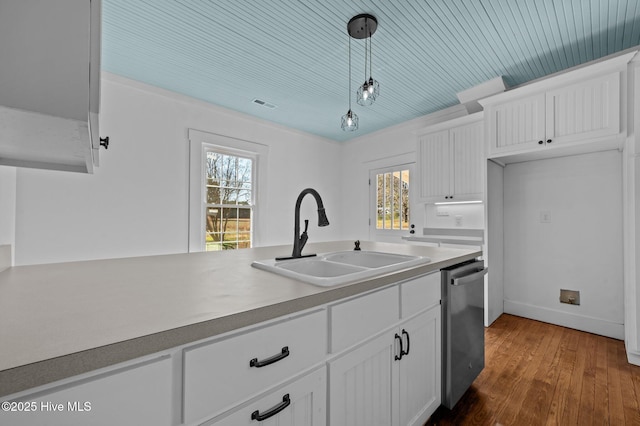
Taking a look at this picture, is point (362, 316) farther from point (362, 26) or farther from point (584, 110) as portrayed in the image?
point (584, 110)

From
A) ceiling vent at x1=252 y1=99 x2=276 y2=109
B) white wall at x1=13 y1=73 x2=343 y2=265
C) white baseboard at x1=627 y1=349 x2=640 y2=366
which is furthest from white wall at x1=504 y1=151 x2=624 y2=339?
white wall at x1=13 y1=73 x2=343 y2=265

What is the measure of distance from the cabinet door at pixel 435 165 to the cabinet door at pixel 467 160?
0.27 feet

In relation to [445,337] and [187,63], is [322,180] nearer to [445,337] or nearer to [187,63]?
[187,63]

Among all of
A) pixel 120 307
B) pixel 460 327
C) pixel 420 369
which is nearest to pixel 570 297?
pixel 460 327

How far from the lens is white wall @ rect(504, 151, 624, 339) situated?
271 centimetres

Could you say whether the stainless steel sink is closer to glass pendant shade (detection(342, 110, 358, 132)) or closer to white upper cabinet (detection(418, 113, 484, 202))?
glass pendant shade (detection(342, 110, 358, 132))

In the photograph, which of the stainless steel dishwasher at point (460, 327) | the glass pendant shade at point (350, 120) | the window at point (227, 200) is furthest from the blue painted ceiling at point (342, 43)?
the stainless steel dishwasher at point (460, 327)

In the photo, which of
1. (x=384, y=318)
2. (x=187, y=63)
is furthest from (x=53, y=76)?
(x=187, y=63)

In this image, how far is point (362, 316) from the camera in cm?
103

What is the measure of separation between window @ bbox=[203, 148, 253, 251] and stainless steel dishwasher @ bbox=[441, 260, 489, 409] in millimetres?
3092

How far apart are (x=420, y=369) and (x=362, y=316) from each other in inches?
24.1

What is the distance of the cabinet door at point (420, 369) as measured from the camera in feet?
4.14

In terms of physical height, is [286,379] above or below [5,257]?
below

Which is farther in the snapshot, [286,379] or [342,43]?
[342,43]
